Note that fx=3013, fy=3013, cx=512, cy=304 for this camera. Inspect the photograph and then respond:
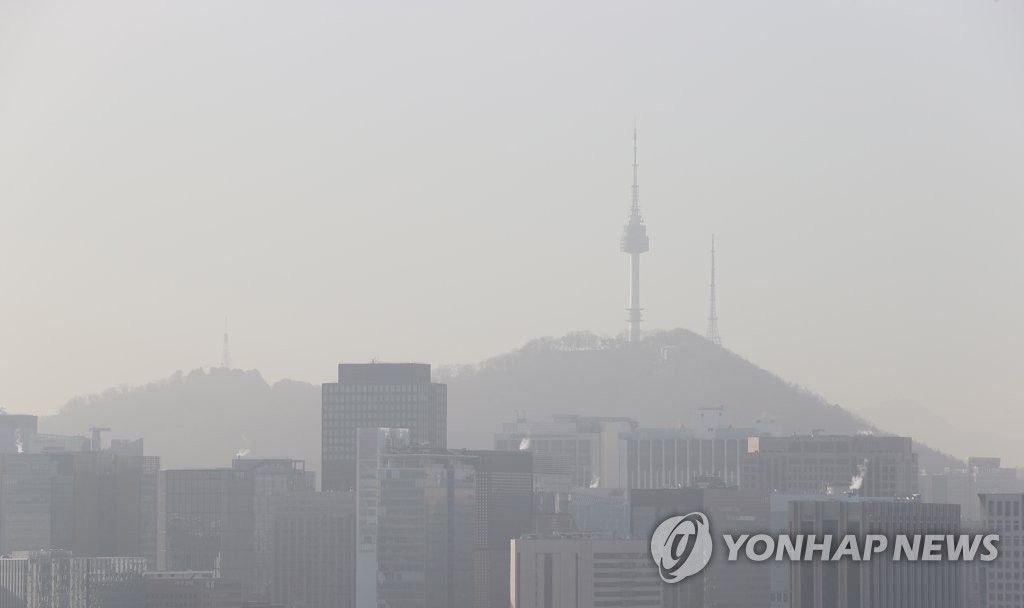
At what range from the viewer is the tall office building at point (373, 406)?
19000cm

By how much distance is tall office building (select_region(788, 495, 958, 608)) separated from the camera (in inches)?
3964

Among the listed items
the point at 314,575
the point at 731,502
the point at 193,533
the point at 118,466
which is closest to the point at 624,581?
the point at 731,502

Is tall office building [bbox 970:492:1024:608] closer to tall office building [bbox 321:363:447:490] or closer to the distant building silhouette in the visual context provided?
the distant building silhouette

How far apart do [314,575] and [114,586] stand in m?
24.7

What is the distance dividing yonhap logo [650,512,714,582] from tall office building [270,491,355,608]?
28.8m

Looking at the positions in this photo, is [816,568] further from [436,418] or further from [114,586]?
[436,418]

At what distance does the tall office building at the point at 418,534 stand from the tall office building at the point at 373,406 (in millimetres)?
33897

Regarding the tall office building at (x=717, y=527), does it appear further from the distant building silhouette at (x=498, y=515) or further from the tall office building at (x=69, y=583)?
the tall office building at (x=69, y=583)

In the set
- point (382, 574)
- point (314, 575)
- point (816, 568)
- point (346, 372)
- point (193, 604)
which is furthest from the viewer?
point (346, 372)

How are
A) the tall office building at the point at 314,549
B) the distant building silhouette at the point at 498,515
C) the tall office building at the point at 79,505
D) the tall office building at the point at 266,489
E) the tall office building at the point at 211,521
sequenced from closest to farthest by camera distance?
the distant building silhouette at the point at 498,515
the tall office building at the point at 314,549
the tall office building at the point at 266,489
the tall office building at the point at 211,521
the tall office building at the point at 79,505

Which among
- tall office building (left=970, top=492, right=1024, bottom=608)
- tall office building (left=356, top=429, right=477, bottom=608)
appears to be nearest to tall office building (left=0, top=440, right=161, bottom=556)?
tall office building (left=356, top=429, right=477, bottom=608)

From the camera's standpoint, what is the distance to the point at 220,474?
182 metres

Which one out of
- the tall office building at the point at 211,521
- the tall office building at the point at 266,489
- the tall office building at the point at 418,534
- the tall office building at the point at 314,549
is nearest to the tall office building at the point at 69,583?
the tall office building at the point at 418,534

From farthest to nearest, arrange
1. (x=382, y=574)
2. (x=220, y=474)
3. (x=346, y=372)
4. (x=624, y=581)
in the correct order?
(x=346, y=372) → (x=220, y=474) → (x=382, y=574) → (x=624, y=581)
